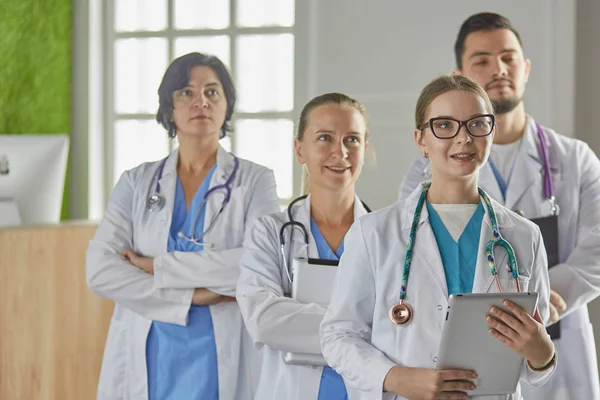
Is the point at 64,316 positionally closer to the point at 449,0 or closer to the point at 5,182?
the point at 5,182

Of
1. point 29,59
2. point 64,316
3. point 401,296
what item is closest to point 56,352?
point 64,316

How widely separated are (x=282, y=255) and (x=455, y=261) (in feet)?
2.03

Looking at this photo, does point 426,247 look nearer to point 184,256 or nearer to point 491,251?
point 491,251

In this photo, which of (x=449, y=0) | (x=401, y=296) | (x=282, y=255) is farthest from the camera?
(x=449, y=0)

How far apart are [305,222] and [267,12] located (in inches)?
110

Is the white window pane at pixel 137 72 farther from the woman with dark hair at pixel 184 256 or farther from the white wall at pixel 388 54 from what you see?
the woman with dark hair at pixel 184 256

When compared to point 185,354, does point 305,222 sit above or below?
above

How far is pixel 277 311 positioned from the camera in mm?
1944

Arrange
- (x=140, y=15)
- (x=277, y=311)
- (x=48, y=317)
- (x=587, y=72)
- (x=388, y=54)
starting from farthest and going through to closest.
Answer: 1. (x=140, y=15)
2. (x=388, y=54)
3. (x=587, y=72)
4. (x=48, y=317)
5. (x=277, y=311)

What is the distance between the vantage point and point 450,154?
1498 millimetres

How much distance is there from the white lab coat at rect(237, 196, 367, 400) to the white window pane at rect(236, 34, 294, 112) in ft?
8.50

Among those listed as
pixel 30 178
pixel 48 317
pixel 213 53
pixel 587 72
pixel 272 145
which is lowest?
pixel 48 317

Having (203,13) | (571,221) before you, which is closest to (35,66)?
(203,13)

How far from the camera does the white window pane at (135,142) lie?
4852mm
